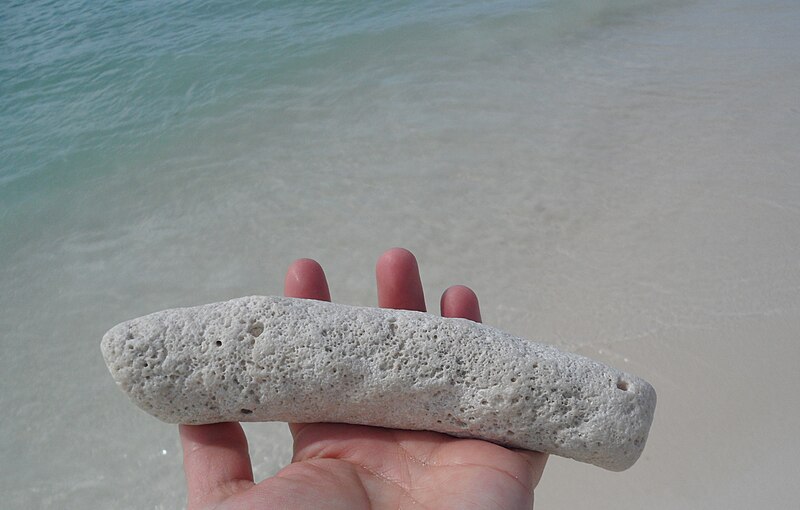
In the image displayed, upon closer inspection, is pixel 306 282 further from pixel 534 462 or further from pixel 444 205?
pixel 444 205

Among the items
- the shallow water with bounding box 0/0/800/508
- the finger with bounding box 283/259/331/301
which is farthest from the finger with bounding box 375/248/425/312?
the shallow water with bounding box 0/0/800/508

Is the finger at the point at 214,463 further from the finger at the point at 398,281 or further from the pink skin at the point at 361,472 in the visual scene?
the finger at the point at 398,281

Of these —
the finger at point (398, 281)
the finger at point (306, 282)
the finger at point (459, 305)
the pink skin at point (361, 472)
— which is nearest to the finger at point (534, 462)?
the pink skin at point (361, 472)

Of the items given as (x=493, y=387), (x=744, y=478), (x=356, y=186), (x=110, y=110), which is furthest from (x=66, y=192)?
(x=744, y=478)

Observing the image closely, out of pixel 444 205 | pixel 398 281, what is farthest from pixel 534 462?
pixel 444 205

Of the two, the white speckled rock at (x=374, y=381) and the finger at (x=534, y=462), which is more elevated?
the white speckled rock at (x=374, y=381)

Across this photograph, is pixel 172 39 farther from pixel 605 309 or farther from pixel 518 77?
pixel 605 309

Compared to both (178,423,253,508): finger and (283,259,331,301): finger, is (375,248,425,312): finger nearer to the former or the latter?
(283,259,331,301): finger
